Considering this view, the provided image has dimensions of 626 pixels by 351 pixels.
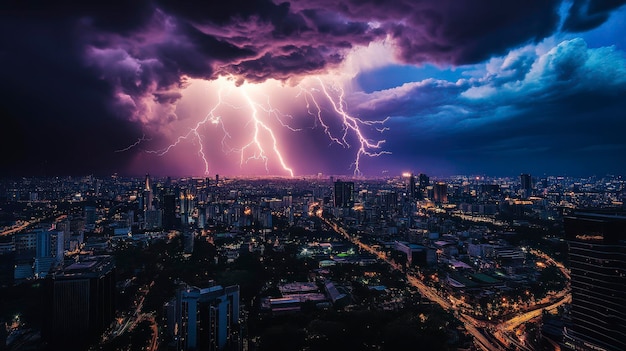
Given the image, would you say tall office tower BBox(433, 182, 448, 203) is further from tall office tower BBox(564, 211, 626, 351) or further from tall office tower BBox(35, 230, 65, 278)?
tall office tower BBox(35, 230, 65, 278)

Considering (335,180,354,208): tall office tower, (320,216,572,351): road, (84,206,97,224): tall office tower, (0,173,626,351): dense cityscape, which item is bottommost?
(320,216,572,351): road

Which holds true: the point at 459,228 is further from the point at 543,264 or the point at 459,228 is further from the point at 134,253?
the point at 134,253

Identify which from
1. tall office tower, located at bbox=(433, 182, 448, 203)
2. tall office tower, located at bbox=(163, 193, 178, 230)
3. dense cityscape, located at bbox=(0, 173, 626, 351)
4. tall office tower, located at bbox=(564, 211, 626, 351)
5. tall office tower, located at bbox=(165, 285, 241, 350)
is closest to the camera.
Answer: tall office tower, located at bbox=(564, 211, 626, 351)

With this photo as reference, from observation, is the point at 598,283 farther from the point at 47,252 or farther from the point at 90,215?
the point at 90,215

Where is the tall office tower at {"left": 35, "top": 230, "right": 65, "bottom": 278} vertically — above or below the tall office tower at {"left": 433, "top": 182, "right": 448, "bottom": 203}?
below

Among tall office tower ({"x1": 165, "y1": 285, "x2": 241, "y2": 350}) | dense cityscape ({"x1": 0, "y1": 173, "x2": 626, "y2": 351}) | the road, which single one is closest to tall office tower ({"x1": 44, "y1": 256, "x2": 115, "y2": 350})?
dense cityscape ({"x1": 0, "y1": 173, "x2": 626, "y2": 351})

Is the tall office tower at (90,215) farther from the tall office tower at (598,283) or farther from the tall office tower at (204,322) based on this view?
the tall office tower at (598,283)
